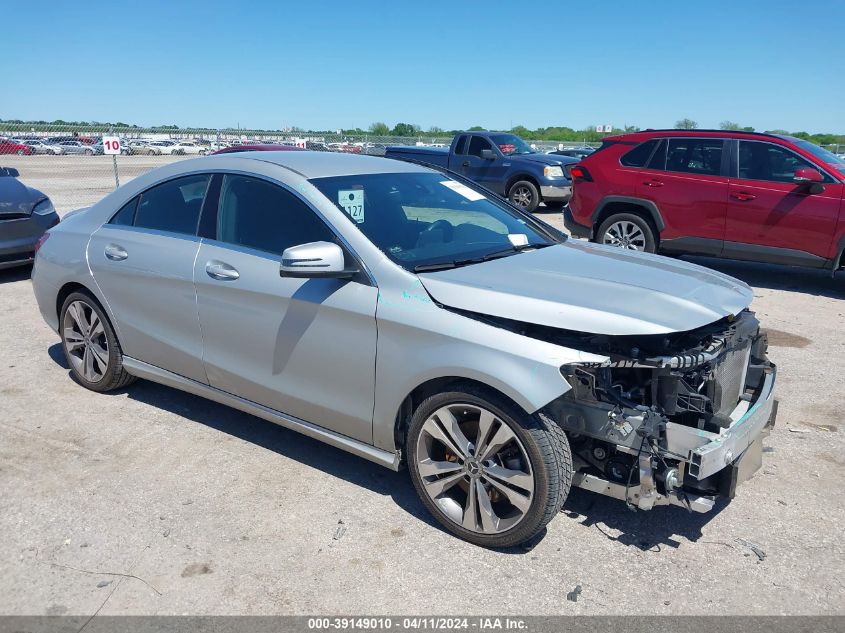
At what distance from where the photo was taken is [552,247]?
13.8 feet

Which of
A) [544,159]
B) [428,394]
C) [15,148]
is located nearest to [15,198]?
[428,394]

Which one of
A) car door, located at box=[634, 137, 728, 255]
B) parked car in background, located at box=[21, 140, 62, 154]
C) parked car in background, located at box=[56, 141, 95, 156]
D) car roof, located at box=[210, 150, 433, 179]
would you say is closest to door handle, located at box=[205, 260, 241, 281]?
car roof, located at box=[210, 150, 433, 179]

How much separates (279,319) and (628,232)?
21.5 feet

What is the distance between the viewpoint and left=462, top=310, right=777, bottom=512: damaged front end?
118 inches

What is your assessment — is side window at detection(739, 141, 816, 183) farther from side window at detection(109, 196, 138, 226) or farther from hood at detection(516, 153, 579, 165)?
hood at detection(516, 153, 579, 165)

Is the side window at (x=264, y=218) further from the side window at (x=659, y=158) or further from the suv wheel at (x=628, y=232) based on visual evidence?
the side window at (x=659, y=158)

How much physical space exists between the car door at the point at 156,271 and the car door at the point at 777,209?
6.45 m

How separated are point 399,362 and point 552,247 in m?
1.38

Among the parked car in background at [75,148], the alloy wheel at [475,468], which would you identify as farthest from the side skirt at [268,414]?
the parked car in background at [75,148]

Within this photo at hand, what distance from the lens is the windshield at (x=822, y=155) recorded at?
8.06 meters

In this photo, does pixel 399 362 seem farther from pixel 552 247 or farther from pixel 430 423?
pixel 552 247

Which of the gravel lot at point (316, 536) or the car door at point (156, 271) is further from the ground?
the car door at point (156, 271)

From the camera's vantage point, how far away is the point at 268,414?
399 cm

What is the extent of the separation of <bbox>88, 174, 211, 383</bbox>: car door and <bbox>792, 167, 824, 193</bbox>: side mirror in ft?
21.9
